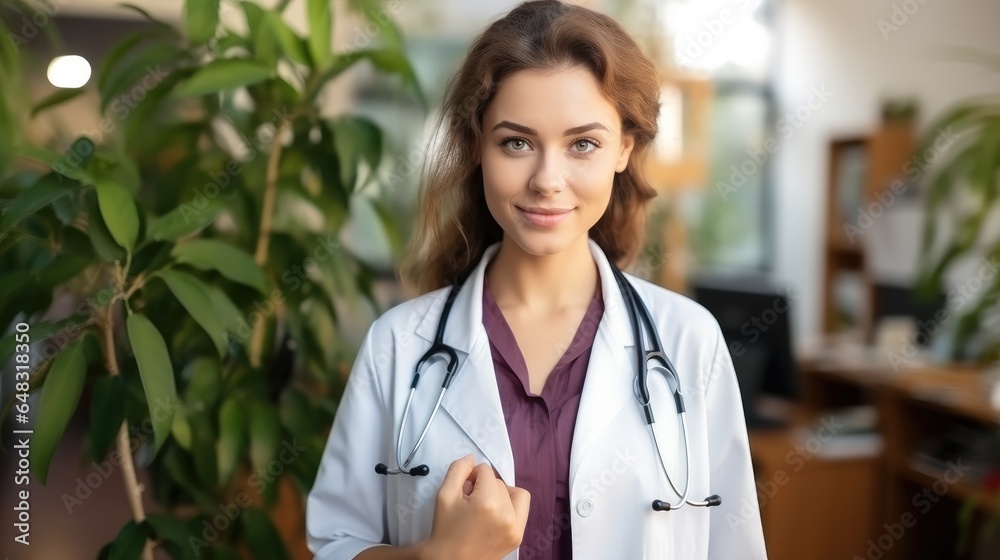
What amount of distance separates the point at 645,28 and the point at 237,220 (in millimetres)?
2980

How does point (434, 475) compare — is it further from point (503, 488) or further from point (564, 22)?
point (564, 22)

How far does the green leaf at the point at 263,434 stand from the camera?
1590mm

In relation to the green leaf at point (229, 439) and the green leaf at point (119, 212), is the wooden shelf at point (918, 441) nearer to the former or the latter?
the green leaf at point (229, 439)

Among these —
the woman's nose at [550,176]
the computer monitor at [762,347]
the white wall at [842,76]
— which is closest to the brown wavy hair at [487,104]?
the woman's nose at [550,176]

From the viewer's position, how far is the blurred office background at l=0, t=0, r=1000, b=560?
1.72 metres

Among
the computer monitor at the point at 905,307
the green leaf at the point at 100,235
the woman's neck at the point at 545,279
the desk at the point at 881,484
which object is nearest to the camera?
the woman's neck at the point at 545,279

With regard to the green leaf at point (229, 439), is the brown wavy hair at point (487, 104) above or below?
above

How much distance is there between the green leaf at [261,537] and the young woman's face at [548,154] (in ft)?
2.97

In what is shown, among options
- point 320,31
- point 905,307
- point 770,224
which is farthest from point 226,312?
point 770,224

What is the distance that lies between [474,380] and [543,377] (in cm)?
9

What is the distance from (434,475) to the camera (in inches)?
42.0

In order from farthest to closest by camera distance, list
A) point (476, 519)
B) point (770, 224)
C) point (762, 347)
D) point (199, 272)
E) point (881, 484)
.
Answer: point (770, 224) → point (881, 484) → point (762, 347) → point (199, 272) → point (476, 519)

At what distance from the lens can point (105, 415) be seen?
137cm

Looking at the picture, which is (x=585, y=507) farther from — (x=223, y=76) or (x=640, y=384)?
(x=223, y=76)
